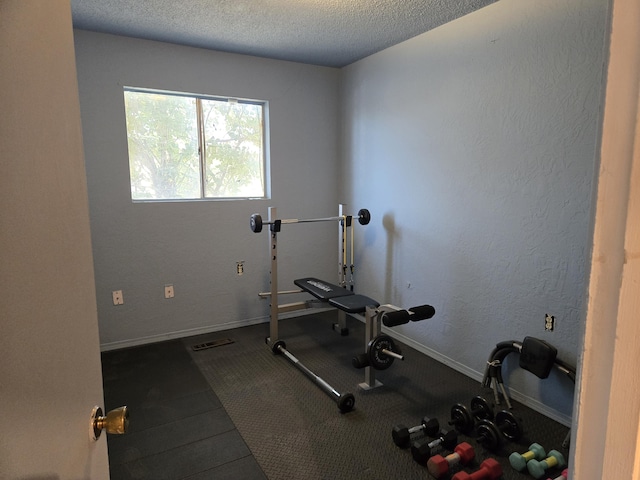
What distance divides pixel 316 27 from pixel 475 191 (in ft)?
5.24

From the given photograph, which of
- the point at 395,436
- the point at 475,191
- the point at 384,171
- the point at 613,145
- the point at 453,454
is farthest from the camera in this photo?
the point at 384,171

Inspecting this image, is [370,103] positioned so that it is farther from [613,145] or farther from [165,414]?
[613,145]

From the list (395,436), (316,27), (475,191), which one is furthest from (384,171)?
(395,436)

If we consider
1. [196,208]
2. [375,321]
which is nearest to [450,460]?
[375,321]

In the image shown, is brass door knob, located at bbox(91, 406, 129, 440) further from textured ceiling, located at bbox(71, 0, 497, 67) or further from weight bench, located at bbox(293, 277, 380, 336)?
textured ceiling, located at bbox(71, 0, 497, 67)

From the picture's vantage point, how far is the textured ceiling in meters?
2.52

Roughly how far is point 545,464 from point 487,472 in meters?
0.29

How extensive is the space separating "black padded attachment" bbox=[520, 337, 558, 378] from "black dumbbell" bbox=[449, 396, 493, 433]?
328 millimetres

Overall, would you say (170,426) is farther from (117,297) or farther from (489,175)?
(489,175)

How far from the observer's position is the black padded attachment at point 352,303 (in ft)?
8.71

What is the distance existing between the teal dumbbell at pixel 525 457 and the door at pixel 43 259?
187cm

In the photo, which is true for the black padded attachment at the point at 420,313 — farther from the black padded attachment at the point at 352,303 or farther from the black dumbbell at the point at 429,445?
the black dumbbell at the point at 429,445

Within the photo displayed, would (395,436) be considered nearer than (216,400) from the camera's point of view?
Yes

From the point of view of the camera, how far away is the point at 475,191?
2.71 m
